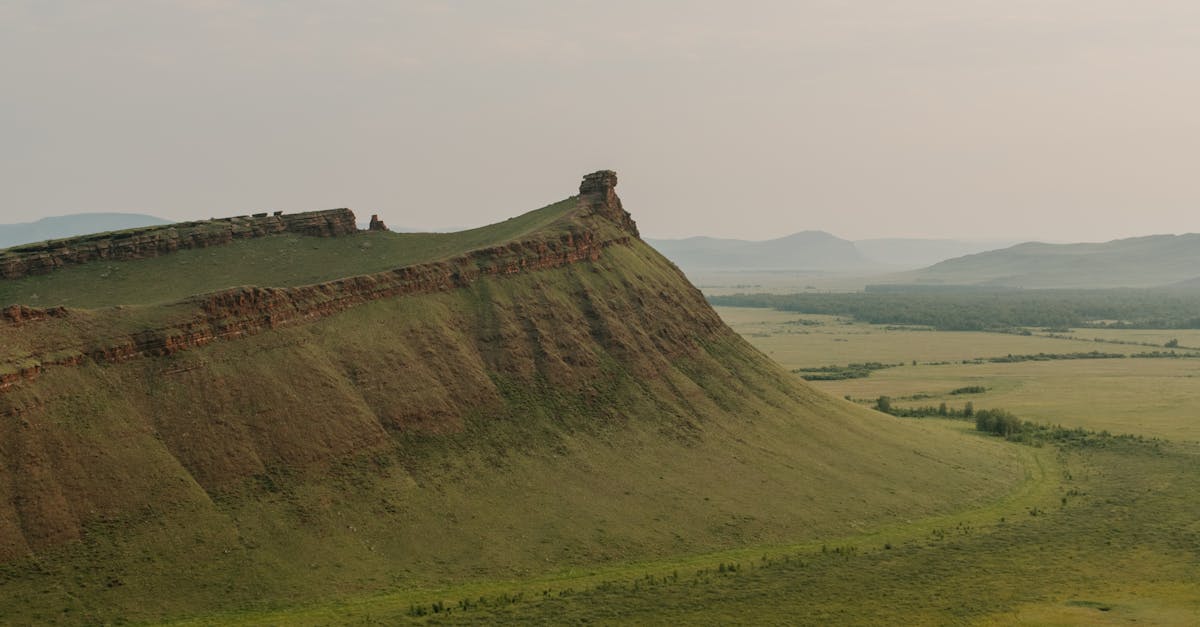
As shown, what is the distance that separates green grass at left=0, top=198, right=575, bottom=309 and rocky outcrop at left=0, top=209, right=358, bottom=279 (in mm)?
748

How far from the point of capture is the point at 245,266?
79.9 metres

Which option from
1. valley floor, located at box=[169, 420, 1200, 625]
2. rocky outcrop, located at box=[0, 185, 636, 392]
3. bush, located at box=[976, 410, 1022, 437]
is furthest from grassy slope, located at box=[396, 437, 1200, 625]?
bush, located at box=[976, 410, 1022, 437]

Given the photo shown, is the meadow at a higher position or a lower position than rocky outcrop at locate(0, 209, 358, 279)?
lower

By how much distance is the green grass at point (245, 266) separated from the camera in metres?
72.4

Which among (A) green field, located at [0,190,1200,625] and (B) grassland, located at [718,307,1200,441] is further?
(B) grassland, located at [718,307,1200,441]

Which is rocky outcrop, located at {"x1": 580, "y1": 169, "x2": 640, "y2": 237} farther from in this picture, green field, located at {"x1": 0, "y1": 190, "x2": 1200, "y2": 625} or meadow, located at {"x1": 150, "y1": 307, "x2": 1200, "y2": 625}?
meadow, located at {"x1": 150, "y1": 307, "x2": 1200, "y2": 625}

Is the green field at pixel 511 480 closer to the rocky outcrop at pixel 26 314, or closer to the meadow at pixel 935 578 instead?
the meadow at pixel 935 578

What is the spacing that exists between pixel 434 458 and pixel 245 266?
29.8 meters

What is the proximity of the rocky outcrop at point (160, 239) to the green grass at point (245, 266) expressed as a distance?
29.4 inches

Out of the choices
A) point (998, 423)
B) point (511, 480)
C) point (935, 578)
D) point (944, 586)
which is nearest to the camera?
point (944, 586)

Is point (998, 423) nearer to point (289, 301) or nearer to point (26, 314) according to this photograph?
point (289, 301)

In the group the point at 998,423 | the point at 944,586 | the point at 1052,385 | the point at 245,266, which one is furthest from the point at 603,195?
→ the point at 1052,385

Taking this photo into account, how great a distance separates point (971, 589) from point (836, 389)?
85.5 metres

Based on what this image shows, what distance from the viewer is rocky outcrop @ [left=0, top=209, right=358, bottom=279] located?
7538cm
